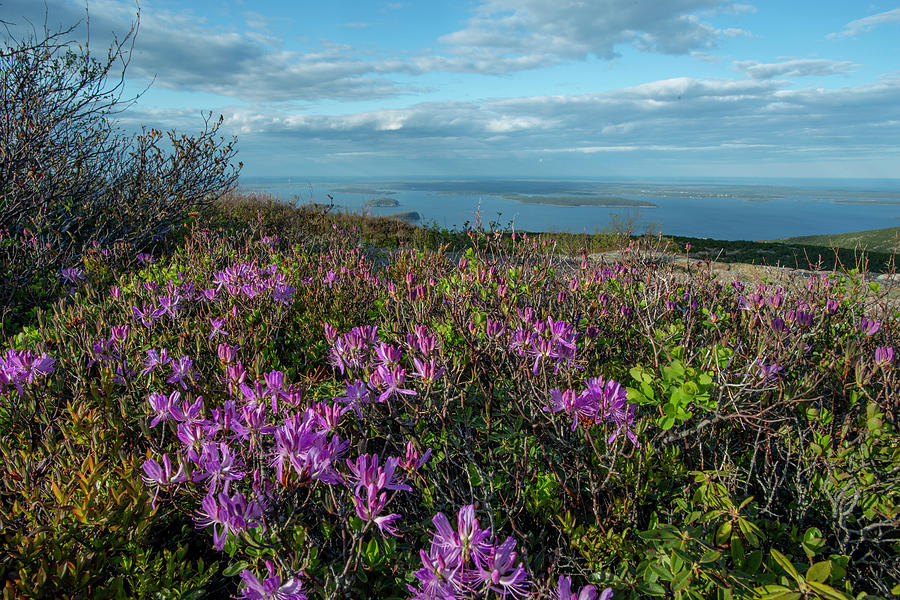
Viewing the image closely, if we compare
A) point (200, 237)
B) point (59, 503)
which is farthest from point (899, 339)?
point (200, 237)

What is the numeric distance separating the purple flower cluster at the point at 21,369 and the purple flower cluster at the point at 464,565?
2067 millimetres

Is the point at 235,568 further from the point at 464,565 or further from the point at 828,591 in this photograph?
the point at 828,591

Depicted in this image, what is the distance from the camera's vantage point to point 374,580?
5.30 feet

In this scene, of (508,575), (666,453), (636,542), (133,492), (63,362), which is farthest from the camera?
(63,362)

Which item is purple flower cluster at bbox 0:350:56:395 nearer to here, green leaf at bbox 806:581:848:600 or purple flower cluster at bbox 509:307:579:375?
purple flower cluster at bbox 509:307:579:375

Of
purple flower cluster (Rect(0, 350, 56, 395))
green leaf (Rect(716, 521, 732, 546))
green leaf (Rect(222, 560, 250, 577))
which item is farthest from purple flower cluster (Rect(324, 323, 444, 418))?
purple flower cluster (Rect(0, 350, 56, 395))

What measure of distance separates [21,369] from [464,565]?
222 centimetres

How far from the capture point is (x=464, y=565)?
111 cm

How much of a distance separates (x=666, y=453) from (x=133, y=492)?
2079 mm

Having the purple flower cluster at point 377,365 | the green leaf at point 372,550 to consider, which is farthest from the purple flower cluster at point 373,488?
the purple flower cluster at point 377,365

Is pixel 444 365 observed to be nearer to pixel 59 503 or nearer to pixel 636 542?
pixel 636 542

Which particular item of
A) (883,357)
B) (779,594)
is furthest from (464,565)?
(883,357)

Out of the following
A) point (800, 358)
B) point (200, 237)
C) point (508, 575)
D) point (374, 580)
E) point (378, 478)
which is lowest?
point (374, 580)

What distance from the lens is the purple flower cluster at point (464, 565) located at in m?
1.05
